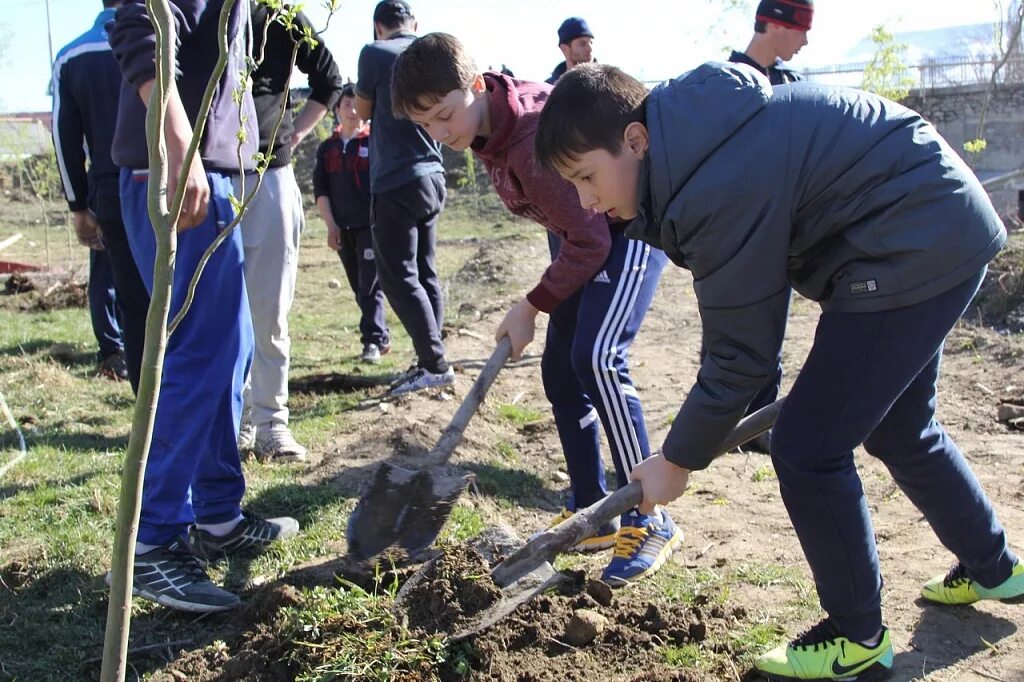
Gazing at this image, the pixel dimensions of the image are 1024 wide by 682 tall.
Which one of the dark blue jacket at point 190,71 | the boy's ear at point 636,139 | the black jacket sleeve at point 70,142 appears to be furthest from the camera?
the black jacket sleeve at point 70,142

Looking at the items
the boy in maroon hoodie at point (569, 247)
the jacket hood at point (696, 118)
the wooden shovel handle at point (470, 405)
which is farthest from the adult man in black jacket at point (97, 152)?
the jacket hood at point (696, 118)

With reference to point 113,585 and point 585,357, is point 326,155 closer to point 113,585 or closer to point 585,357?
point 585,357

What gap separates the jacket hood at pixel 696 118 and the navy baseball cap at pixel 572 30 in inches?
201

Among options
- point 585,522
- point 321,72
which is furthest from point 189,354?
point 321,72

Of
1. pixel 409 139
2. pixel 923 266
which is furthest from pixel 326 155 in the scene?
pixel 923 266

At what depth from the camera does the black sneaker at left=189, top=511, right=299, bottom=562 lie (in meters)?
3.64

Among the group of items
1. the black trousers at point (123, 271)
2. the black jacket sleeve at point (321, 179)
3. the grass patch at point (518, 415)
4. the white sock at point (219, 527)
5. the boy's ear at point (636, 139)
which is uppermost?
the boy's ear at point (636, 139)

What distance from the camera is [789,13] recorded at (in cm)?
486

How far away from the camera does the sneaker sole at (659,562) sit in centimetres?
342

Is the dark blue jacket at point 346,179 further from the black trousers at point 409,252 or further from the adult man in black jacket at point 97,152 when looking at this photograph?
the adult man in black jacket at point 97,152

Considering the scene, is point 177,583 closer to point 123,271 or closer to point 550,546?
point 550,546

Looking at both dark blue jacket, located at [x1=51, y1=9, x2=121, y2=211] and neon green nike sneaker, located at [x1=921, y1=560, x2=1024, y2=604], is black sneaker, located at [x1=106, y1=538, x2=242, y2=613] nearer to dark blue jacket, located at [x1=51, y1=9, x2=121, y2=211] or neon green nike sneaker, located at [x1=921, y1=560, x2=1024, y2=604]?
dark blue jacket, located at [x1=51, y1=9, x2=121, y2=211]

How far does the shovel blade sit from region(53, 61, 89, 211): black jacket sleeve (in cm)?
279

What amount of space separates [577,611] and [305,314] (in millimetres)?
7392
